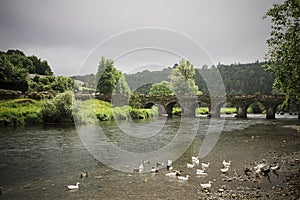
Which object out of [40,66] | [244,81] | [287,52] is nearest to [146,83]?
[40,66]

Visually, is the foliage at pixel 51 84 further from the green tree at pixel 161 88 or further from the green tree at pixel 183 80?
the green tree at pixel 183 80

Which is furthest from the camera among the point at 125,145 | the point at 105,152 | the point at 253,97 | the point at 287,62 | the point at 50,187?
the point at 253,97

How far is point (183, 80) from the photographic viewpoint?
9150cm

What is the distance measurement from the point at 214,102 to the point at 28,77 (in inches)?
2188

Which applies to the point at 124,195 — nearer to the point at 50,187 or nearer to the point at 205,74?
the point at 50,187

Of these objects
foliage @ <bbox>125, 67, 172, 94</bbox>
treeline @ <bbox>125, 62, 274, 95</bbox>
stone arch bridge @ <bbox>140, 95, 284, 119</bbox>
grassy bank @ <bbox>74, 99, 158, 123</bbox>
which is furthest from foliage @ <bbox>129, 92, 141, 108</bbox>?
treeline @ <bbox>125, 62, 274, 95</bbox>

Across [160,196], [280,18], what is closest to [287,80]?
[280,18]

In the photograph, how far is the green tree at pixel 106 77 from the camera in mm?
83131

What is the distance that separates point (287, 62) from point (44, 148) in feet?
60.5

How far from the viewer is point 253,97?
229 feet

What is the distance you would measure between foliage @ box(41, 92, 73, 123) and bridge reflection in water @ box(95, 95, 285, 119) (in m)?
24.1

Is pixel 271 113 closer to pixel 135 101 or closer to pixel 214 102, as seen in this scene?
pixel 214 102

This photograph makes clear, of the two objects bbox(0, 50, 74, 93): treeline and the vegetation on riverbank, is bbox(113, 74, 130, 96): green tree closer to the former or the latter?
bbox(0, 50, 74, 93): treeline

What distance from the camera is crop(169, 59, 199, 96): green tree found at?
295 ft
